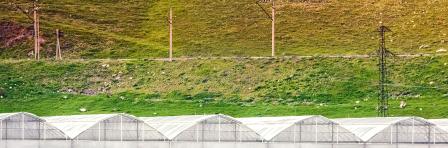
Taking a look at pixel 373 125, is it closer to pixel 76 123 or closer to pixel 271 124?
pixel 271 124

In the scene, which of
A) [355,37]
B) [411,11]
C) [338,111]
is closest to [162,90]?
[338,111]

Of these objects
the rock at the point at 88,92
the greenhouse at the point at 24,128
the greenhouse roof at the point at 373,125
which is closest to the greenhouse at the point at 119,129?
the greenhouse at the point at 24,128

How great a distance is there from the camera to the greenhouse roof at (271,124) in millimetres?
98562

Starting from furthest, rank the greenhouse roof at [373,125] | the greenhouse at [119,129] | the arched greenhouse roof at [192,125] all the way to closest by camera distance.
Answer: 1. the greenhouse roof at [373,125]
2. the arched greenhouse roof at [192,125]
3. the greenhouse at [119,129]

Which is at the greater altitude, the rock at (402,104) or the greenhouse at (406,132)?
the rock at (402,104)

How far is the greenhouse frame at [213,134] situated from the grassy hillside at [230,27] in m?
48.3

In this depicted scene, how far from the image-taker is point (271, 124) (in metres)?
102

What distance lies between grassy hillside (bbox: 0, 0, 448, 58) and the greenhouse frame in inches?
1902

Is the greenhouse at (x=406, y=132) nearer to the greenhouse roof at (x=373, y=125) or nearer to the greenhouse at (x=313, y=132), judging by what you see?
the greenhouse roof at (x=373, y=125)

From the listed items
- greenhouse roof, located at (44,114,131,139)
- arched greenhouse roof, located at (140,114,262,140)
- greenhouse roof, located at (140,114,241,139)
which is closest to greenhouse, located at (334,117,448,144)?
arched greenhouse roof, located at (140,114,262,140)

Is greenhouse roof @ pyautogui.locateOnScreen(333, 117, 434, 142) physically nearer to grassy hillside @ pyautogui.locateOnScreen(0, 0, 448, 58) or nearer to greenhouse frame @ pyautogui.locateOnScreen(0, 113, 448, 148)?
greenhouse frame @ pyautogui.locateOnScreen(0, 113, 448, 148)

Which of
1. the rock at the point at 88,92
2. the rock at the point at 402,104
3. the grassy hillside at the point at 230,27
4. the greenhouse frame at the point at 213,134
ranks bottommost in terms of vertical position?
the greenhouse frame at the point at 213,134

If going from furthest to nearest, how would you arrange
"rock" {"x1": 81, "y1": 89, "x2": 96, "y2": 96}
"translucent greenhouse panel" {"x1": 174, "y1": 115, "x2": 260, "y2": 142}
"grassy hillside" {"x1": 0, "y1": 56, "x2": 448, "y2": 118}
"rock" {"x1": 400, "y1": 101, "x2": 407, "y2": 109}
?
"rock" {"x1": 81, "y1": 89, "x2": 96, "y2": 96}
"grassy hillside" {"x1": 0, "y1": 56, "x2": 448, "y2": 118}
"rock" {"x1": 400, "y1": 101, "x2": 407, "y2": 109}
"translucent greenhouse panel" {"x1": 174, "y1": 115, "x2": 260, "y2": 142}

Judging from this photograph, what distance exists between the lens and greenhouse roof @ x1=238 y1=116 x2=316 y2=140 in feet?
323
